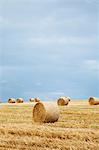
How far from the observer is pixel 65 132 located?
1083 centimetres

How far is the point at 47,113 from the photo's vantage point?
15.3 m

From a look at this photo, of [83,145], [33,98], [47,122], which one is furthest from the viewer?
[33,98]

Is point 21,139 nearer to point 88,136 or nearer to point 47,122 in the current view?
point 88,136

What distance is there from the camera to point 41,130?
442 inches

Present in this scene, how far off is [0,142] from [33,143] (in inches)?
39.8

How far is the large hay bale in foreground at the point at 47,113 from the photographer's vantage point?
15203mm

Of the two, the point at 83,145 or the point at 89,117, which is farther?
the point at 89,117

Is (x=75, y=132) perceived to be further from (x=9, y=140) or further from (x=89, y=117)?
(x=89, y=117)

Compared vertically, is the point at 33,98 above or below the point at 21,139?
above

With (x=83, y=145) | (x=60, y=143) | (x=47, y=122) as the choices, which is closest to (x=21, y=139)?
(x=60, y=143)

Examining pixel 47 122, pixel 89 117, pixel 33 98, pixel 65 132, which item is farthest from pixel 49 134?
pixel 33 98

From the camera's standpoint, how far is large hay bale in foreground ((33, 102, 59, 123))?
15.2m

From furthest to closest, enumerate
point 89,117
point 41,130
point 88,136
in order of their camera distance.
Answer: point 89,117
point 41,130
point 88,136

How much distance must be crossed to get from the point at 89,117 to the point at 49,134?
653 centimetres
